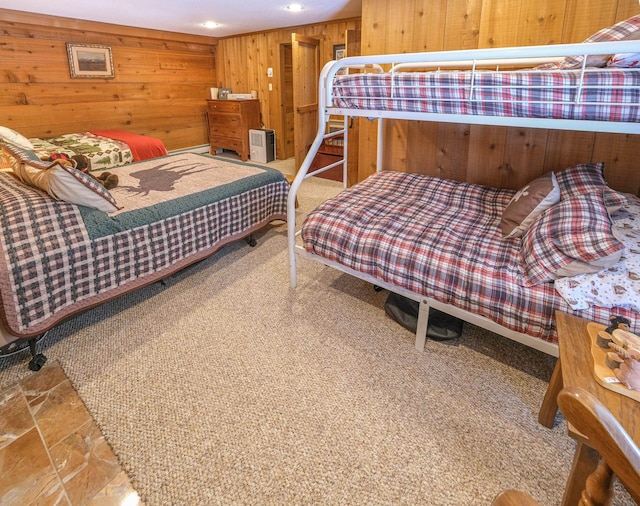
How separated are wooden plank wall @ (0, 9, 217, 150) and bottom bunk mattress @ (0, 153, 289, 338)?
253 centimetres

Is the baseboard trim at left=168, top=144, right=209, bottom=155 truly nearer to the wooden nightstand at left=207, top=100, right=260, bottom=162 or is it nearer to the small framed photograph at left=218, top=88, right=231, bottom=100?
the wooden nightstand at left=207, top=100, right=260, bottom=162

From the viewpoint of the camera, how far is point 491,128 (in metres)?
2.60

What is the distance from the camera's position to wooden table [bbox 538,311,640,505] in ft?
2.81

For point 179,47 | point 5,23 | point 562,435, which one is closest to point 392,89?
point 562,435

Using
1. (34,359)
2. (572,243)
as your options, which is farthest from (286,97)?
(572,243)

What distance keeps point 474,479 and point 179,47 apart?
6639 mm

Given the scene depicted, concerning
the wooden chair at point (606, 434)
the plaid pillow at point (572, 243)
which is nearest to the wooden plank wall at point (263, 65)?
the plaid pillow at point (572, 243)

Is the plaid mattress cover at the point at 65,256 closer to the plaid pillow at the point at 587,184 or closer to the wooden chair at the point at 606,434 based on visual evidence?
the wooden chair at the point at 606,434

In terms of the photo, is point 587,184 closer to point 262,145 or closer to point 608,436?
point 608,436

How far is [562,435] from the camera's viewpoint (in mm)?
1357

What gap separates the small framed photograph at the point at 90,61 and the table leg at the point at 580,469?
6.01 metres

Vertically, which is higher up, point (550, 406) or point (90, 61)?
point (90, 61)

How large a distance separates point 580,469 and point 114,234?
2.12 metres

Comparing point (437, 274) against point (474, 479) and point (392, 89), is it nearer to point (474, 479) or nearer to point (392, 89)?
point (474, 479)
